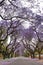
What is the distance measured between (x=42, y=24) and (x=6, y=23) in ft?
1.47

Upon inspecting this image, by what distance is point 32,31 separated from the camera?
1.89 meters

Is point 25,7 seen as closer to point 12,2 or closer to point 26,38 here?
point 12,2

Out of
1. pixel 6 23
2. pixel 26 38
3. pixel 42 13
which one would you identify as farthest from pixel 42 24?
pixel 6 23

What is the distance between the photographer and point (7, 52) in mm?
1844

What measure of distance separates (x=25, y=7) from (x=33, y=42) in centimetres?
45

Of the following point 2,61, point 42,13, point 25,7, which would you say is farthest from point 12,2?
point 2,61

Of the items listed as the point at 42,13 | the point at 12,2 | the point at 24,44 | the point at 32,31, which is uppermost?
the point at 12,2

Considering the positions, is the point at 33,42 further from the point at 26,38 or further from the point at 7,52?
the point at 7,52

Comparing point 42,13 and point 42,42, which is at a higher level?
point 42,13

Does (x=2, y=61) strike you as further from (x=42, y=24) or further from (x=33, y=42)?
(x=42, y=24)

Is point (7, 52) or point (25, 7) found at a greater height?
point (25, 7)

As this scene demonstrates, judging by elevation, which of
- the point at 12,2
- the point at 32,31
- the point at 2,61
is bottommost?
the point at 2,61

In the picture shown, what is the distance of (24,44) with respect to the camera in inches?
73.4

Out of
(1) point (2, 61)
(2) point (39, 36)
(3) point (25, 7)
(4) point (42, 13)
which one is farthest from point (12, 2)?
(1) point (2, 61)
